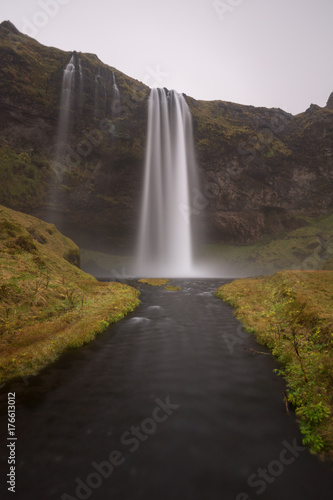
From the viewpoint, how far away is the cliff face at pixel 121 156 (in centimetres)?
4428

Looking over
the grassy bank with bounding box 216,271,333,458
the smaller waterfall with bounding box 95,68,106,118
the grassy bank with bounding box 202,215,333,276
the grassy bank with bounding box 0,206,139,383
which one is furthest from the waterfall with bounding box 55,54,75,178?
the grassy bank with bounding box 216,271,333,458

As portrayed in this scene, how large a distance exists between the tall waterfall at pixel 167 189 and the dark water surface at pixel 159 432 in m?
53.5

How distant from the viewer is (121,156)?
53969 mm

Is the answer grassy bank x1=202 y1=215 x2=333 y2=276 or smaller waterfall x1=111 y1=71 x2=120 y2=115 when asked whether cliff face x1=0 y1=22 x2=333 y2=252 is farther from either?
grassy bank x1=202 y1=215 x2=333 y2=276

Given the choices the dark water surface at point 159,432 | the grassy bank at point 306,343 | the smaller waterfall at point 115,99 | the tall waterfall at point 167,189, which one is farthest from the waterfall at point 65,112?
the dark water surface at point 159,432

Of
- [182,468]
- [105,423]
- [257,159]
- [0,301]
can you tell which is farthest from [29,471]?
[257,159]

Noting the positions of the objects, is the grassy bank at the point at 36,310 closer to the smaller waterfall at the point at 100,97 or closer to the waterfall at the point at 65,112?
the waterfall at the point at 65,112

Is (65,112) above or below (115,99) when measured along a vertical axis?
below

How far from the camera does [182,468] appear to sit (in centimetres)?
443

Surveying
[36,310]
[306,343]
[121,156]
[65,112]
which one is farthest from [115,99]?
[306,343]

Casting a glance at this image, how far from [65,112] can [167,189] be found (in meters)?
28.5

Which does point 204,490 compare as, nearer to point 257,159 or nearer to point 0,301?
point 0,301

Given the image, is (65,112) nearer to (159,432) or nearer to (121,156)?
(121,156)

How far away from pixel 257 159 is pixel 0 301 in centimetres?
7011
